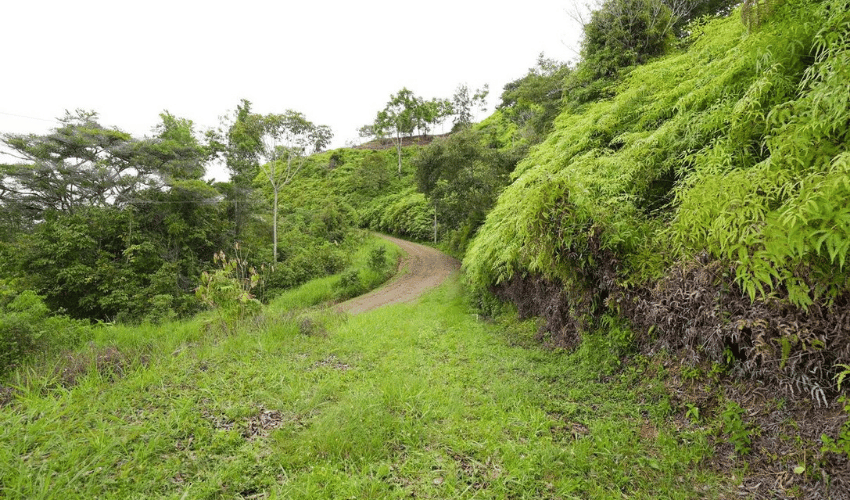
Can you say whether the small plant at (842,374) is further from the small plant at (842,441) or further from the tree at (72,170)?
the tree at (72,170)

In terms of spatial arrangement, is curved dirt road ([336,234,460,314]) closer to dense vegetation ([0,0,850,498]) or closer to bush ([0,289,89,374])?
dense vegetation ([0,0,850,498])

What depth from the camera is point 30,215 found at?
11805mm

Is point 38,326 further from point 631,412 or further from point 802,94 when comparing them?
point 802,94

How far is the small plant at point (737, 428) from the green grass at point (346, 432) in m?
0.26

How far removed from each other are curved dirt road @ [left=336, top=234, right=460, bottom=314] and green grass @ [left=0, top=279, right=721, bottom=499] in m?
5.63

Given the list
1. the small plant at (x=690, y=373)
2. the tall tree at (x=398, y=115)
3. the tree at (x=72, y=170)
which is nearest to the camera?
the small plant at (x=690, y=373)

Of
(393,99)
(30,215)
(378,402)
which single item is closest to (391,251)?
(30,215)

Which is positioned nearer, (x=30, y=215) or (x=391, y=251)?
(x=30, y=215)

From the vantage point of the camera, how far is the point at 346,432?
317 cm

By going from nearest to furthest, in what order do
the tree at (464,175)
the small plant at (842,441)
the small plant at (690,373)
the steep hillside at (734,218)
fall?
the small plant at (842,441)
the steep hillside at (734,218)
the small plant at (690,373)
the tree at (464,175)

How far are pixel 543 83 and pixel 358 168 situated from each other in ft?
85.9

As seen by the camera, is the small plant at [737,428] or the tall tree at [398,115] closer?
the small plant at [737,428]

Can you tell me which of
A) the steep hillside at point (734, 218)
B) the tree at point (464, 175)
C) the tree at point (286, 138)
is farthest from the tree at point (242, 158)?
the steep hillside at point (734, 218)

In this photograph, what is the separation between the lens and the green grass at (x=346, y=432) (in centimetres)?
256
